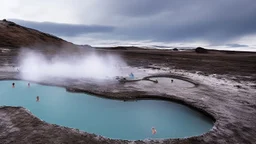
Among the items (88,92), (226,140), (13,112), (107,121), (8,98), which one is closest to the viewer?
(226,140)

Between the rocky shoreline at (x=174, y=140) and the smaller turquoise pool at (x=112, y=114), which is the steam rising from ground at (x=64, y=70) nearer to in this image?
the smaller turquoise pool at (x=112, y=114)

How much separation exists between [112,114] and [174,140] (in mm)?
5676

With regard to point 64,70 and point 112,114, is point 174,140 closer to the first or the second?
point 112,114

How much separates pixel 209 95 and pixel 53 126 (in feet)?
47.2

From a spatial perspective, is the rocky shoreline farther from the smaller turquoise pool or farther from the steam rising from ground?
the steam rising from ground

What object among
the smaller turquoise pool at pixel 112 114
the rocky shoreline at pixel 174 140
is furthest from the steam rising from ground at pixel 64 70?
the rocky shoreline at pixel 174 140

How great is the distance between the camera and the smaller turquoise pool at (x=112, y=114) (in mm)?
11461

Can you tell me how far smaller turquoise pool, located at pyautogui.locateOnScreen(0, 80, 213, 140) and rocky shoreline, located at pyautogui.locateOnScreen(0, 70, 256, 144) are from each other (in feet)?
2.65

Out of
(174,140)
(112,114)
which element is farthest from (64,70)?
(174,140)

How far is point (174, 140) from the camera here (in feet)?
31.4

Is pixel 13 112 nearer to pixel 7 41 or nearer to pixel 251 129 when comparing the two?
pixel 251 129

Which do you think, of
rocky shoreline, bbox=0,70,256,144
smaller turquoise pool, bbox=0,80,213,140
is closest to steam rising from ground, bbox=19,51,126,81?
smaller turquoise pool, bbox=0,80,213,140

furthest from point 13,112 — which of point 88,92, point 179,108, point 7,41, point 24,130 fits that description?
point 7,41

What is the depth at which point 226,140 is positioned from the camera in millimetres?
9555
